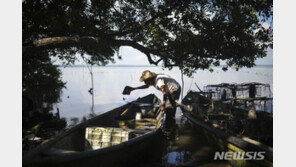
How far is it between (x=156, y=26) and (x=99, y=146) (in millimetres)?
7171

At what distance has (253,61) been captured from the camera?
40.9 feet

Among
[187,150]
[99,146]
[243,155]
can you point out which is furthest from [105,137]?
[243,155]

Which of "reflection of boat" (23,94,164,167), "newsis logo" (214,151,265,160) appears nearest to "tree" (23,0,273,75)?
"reflection of boat" (23,94,164,167)

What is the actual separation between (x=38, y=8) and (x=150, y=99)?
7917 millimetres

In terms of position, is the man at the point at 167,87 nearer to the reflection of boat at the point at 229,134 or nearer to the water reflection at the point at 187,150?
the water reflection at the point at 187,150

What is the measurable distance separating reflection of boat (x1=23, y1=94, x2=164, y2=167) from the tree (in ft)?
10.8

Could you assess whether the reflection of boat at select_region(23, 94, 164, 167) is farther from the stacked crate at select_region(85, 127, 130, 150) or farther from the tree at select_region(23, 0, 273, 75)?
the tree at select_region(23, 0, 273, 75)

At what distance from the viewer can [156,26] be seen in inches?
388

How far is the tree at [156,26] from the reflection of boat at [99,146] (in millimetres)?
3287

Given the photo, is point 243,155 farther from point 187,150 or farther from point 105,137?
point 105,137

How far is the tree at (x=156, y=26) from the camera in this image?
6.83 m

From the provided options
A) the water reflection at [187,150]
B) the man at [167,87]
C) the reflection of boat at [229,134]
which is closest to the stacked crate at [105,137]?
the water reflection at [187,150]

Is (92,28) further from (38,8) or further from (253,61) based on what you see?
(253,61)
